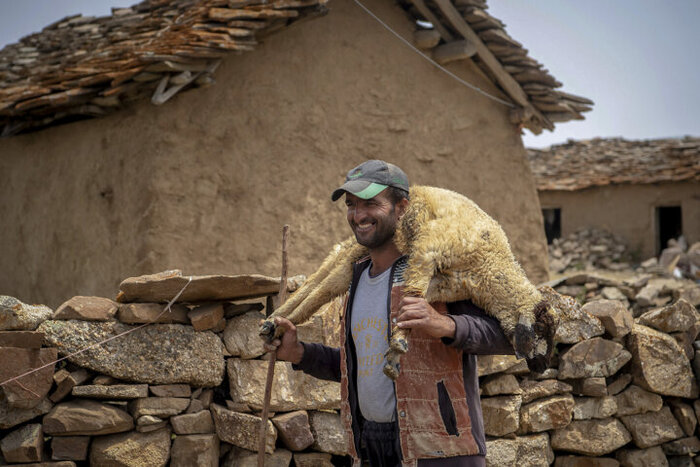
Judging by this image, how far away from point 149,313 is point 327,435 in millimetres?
1155

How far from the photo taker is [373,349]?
2326 mm

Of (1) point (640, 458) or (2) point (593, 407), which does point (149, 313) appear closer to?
(2) point (593, 407)

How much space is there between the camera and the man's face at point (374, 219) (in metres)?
2.35

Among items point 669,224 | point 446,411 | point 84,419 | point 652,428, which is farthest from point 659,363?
point 669,224


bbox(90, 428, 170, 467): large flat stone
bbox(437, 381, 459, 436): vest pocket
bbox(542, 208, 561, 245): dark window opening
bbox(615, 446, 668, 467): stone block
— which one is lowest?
bbox(615, 446, 668, 467): stone block

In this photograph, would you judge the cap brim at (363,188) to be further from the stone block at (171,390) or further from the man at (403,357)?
the stone block at (171,390)

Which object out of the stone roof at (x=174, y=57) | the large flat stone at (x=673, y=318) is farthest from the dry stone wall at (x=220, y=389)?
the stone roof at (x=174, y=57)

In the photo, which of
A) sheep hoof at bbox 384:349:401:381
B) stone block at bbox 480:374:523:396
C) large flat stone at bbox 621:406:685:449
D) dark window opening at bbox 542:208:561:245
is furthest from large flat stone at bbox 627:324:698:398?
dark window opening at bbox 542:208:561:245

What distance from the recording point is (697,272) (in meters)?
12.6

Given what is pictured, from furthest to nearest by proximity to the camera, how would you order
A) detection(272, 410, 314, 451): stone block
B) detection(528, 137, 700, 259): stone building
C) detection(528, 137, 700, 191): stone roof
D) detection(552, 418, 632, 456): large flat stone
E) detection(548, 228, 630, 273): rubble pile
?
1. detection(548, 228, 630, 273): rubble pile
2. detection(528, 137, 700, 191): stone roof
3. detection(528, 137, 700, 259): stone building
4. detection(552, 418, 632, 456): large flat stone
5. detection(272, 410, 314, 451): stone block

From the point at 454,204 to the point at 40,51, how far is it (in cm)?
747

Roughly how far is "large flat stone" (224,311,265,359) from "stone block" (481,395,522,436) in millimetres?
1399

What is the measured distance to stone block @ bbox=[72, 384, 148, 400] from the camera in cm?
317

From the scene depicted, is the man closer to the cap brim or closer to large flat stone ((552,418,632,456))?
the cap brim
